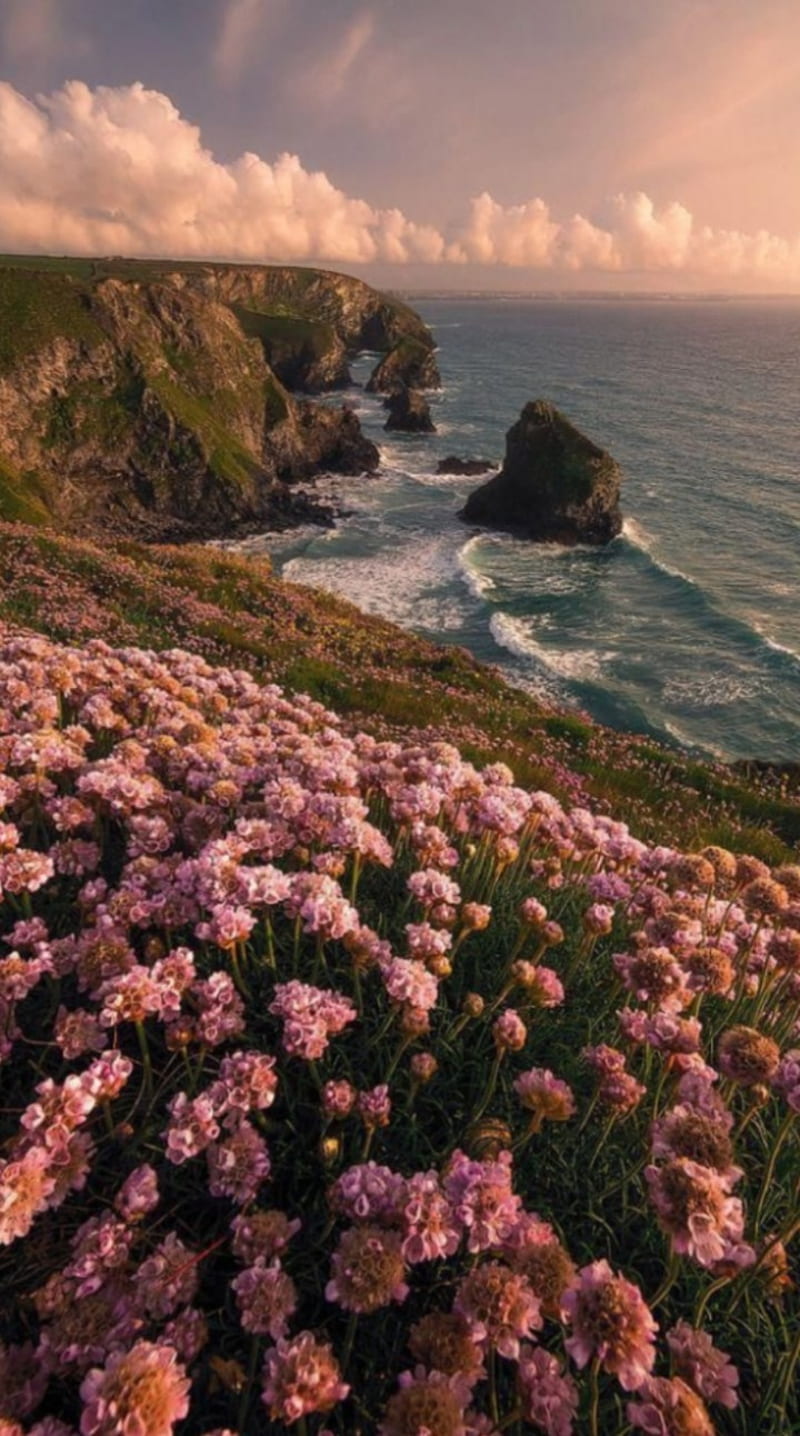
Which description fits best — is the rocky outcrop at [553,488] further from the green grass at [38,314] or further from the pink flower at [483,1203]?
the pink flower at [483,1203]

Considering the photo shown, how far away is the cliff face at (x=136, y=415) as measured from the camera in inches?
1836

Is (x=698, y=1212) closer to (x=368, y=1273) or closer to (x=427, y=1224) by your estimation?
(x=427, y=1224)

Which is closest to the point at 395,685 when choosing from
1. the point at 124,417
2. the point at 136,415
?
the point at 124,417

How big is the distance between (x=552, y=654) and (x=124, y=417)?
36544 millimetres

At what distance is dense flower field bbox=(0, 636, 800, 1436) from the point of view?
2.17 meters

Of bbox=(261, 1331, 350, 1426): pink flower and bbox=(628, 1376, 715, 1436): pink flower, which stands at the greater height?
bbox=(261, 1331, 350, 1426): pink flower

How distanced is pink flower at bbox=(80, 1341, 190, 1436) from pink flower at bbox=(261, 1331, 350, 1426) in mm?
256

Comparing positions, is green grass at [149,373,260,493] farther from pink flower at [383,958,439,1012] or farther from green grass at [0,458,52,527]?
pink flower at [383,958,439,1012]

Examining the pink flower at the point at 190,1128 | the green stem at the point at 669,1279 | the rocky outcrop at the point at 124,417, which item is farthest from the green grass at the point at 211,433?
the green stem at the point at 669,1279

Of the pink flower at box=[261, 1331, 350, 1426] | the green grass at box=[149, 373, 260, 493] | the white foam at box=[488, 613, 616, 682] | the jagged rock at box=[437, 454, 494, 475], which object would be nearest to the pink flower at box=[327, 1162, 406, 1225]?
the pink flower at box=[261, 1331, 350, 1426]

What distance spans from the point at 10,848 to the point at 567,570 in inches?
1874

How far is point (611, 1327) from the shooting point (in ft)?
6.57

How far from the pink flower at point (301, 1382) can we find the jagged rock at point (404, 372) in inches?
5021

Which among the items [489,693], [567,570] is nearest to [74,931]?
[489,693]
